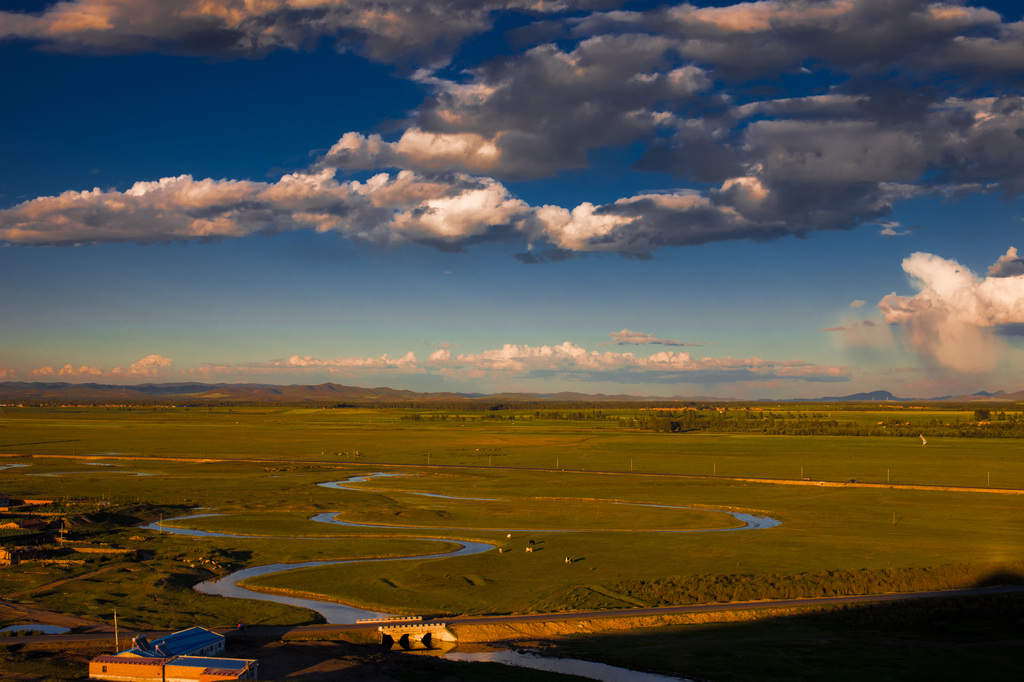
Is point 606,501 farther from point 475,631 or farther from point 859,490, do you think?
point 475,631

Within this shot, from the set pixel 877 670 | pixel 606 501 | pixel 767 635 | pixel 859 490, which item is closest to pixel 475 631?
pixel 767 635

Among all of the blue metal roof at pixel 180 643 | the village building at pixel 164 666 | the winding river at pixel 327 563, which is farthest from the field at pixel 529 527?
the village building at pixel 164 666

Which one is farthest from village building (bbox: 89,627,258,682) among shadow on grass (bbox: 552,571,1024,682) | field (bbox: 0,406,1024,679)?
shadow on grass (bbox: 552,571,1024,682)

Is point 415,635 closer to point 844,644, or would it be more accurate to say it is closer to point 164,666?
point 164,666

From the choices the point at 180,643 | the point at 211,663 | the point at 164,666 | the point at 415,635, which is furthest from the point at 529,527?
the point at 164,666

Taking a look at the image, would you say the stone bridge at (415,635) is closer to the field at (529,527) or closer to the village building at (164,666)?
the field at (529,527)
